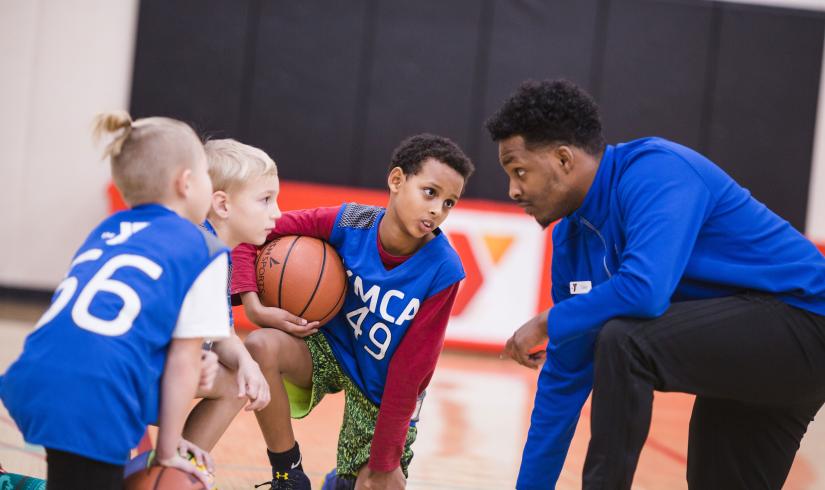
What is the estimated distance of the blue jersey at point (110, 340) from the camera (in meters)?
1.53

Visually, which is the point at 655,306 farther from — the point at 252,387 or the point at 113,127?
the point at 113,127

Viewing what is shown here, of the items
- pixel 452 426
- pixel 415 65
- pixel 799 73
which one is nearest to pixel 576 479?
pixel 452 426

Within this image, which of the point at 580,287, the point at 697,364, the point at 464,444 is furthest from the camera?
the point at 464,444

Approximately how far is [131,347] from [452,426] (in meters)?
2.37

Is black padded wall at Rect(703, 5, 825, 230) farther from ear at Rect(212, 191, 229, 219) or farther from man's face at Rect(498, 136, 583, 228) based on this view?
ear at Rect(212, 191, 229, 219)

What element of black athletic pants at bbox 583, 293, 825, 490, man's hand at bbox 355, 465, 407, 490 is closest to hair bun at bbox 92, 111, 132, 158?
black athletic pants at bbox 583, 293, 825, 490

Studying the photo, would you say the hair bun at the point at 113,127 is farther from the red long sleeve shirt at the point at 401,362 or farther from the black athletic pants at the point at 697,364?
the black athletic pants at the point at 697,364

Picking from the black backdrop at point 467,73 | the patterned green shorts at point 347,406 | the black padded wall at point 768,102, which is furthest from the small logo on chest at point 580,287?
the black padded wall at point 768,102

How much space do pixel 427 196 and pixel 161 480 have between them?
115 cm

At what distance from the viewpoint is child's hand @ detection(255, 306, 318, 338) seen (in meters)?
2.50

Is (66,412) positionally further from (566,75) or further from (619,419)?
(566,75)

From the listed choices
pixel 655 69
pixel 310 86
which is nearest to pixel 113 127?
pixel 310 86

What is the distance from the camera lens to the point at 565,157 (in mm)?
2150

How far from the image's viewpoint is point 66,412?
1.53 meters
